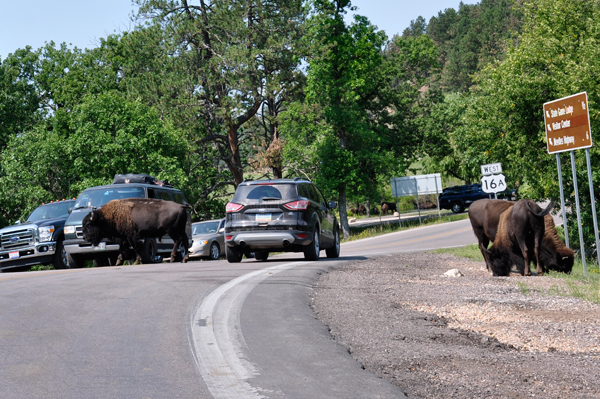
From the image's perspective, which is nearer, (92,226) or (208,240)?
(92,226)

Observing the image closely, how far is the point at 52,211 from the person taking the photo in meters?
23.2

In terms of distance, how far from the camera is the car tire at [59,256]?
21248 mm

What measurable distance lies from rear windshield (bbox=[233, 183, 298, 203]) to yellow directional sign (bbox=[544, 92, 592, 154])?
20.9ft

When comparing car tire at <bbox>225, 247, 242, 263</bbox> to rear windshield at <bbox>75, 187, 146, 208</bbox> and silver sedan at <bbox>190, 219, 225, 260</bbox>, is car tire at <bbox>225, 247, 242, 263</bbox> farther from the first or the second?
silver sedan at <bbox>190, 219, 225, 260</bbox>

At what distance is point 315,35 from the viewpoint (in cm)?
4300

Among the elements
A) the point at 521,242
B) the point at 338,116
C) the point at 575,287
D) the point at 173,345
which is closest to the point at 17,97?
the point at 338,116

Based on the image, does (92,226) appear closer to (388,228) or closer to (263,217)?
(263,217)

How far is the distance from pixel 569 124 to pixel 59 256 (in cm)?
1567

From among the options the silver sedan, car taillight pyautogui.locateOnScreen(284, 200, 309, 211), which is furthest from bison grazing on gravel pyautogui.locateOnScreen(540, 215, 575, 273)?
the silver sedan

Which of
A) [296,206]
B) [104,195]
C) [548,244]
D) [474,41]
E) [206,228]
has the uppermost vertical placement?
[474,41]

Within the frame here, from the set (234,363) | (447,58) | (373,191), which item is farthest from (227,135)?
(447,58)

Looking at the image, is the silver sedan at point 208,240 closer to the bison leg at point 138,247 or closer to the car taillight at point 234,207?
the bison leg at point 138,247

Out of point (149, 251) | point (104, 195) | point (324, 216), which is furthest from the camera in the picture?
point (104, 195)

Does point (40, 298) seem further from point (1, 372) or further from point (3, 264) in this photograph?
point (3, 264)
